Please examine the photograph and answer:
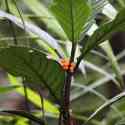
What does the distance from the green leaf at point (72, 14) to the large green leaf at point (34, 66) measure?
0.04 m

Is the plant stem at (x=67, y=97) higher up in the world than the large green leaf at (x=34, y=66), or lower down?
lower down

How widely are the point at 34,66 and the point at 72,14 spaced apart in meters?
0.08

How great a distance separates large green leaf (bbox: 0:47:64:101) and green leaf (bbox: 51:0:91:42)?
0.15 feet

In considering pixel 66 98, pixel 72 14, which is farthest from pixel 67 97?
pixel 72 14

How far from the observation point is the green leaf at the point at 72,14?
0.52 metres

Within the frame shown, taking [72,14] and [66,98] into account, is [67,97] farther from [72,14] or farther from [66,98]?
[72,14]

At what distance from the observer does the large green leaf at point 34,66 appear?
0.54 metres

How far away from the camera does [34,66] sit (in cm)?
57

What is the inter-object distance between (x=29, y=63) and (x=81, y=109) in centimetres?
101

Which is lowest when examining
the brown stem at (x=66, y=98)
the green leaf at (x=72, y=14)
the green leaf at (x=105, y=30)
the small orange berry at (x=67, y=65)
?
the brown stem at (x=66, y=98)

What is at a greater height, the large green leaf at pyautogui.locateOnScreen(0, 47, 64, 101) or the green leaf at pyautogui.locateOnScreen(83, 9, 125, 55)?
the green leaf at pyautogui.locateOnScreen(83, 9, 125, 55)

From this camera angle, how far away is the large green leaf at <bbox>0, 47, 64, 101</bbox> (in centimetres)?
54

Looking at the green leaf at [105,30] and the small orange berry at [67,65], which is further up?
the green leaf at [105,30]

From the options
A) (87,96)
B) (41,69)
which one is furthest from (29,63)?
(87,96)
